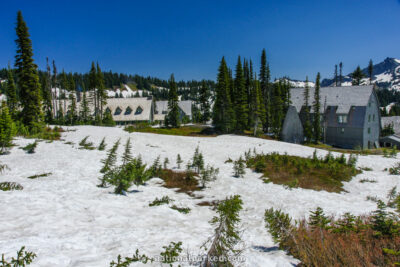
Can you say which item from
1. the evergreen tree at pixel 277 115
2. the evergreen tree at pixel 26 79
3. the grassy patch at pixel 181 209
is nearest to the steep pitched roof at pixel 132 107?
the evergreen tree at pixel 277 115

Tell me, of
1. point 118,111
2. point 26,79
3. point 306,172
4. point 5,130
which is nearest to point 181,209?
point 306,172

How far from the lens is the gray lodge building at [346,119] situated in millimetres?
48281

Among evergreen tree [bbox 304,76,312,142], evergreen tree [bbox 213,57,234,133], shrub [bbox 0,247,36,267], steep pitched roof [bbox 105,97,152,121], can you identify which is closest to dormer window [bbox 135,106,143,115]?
steep pitched roof [bbox 105,97,152,121]

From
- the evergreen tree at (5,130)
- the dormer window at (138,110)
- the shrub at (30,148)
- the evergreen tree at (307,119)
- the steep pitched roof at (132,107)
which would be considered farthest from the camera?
the dormer window at (138,110)

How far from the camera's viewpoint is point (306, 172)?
62.1ft

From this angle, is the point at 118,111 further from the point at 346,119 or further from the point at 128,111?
the point at 346,119

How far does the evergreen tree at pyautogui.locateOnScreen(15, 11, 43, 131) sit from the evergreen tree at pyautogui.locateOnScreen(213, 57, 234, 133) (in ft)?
118

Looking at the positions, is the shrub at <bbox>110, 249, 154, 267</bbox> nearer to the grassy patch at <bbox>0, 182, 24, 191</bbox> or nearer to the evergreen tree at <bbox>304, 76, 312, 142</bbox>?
the grassy patch at <bbox>0, 182, 24, 191</bbox>

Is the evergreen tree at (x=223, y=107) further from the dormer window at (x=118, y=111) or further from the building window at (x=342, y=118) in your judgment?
the dormer window at (x=118, y=111)

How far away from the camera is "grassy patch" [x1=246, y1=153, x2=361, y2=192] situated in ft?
50.7

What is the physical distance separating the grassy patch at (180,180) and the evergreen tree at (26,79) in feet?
78.4

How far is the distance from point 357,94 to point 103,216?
60705mm

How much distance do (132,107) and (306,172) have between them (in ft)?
234

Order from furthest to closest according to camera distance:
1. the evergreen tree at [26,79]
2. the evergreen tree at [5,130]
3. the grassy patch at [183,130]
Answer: the grassy patch at [183,130] → the evergreen tree at [26,79] → the evergreen tree at [5,130]
